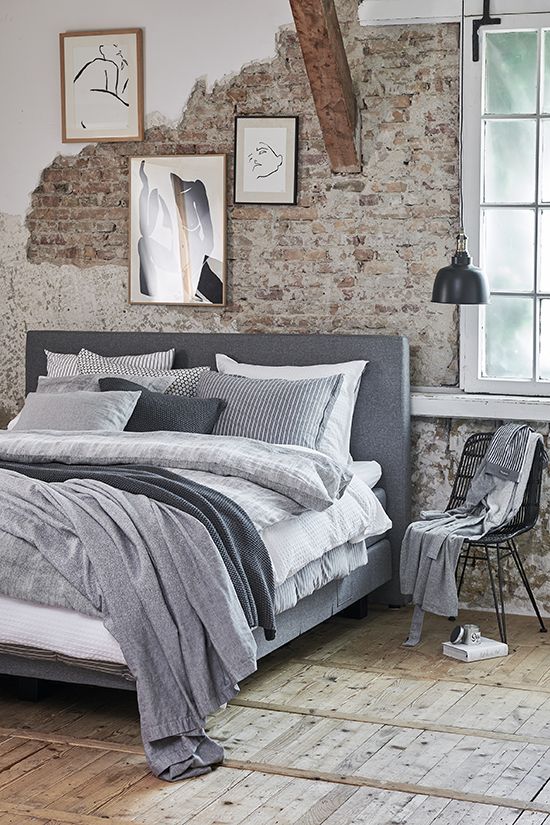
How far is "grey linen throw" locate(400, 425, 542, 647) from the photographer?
4812mm

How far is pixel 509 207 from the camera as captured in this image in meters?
5.48

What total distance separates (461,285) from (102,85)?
7.27ft

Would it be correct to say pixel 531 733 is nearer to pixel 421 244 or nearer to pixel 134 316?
pixel 421 244

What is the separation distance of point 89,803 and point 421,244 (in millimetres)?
3224

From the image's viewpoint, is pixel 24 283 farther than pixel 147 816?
Yes

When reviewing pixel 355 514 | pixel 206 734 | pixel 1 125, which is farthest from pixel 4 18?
pixel 206 734

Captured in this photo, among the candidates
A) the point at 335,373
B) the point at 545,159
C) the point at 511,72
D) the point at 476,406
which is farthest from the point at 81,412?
the point at 511,72

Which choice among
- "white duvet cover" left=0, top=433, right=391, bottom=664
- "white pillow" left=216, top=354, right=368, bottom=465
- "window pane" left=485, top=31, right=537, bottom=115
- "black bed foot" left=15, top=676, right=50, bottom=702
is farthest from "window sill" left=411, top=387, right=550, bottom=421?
"black bed foot" left=15, top=676, right=50, bottom=702

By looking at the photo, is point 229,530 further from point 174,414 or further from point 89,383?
point 89,383

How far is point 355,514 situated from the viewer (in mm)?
4773

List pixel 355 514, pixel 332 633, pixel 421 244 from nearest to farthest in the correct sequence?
pixel 355 514 < pixel 332 633 < pixel 421 244

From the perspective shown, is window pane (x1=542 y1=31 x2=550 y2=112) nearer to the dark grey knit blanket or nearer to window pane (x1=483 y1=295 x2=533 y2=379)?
window pane (x1=483 y1=295 x2=533 y2=379)

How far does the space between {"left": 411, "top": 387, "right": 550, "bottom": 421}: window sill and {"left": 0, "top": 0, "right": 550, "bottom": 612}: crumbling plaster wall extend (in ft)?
0.29

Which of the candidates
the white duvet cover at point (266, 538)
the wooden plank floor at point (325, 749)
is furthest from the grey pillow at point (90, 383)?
the wooden plank floor at point (325, 749)
